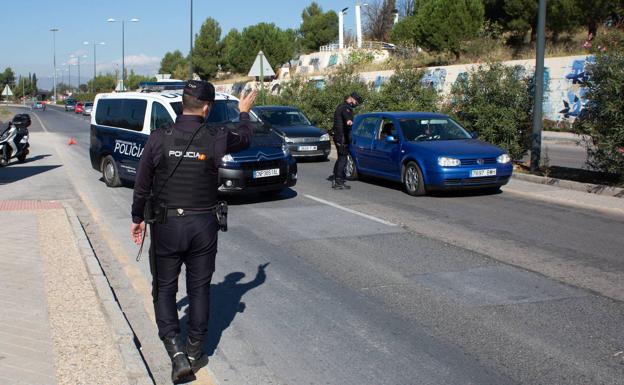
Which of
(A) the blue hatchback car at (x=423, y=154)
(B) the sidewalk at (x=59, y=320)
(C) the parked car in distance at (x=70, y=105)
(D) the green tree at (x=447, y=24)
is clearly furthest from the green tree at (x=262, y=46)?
(B) the sidewalk at (x=59, y=320)

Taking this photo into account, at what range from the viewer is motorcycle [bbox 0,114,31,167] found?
729 inches

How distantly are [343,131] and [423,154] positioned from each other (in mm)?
1854

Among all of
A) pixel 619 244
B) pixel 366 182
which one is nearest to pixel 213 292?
pixel 619 244

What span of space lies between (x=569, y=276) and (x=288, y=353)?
11.1 ft

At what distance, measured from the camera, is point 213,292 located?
6.46 meters

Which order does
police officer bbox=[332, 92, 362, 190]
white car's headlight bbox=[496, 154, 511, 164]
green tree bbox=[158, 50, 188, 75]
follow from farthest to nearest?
green tree bbox=[158, 50, 188, 75], police officer bbox=[332, 92, 362, 190], white car's headlight bbox=[496, 154, 511, 164]

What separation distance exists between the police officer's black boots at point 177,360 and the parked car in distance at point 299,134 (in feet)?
46.9

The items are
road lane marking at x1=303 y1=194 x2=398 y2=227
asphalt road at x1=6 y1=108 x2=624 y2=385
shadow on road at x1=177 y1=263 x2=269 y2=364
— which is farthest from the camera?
road lane marking at x1=303 y1=194 x2=398 y2=227

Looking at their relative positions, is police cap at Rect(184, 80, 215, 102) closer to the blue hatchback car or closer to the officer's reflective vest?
the officer's reflective vest

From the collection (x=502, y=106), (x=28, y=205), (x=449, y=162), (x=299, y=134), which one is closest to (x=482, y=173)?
(x=449, y=162)

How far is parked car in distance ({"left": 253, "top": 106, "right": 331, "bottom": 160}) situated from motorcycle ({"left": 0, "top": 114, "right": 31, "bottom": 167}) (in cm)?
681

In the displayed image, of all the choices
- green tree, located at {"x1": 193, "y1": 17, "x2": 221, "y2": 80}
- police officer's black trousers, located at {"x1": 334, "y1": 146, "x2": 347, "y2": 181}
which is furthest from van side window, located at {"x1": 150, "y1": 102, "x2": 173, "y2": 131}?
green tree, located at {"x1": 193, "y1": 17, "x2": 221, "y2": 80}

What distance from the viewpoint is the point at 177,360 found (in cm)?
428

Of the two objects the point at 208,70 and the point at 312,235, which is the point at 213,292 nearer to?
the point at 312,235
